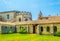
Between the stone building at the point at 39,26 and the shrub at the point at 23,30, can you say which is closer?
the stone building at the point at 39,26

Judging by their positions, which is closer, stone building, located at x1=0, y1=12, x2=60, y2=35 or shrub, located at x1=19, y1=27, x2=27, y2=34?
stone building, located at x1=0, y1=12, x2=60, y2=35

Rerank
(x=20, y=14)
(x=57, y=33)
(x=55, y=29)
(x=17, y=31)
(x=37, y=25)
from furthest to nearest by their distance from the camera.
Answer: (x=20, y=14) < (x=17, y=31) < (x=37, y=25) < (x=55, y=29) < (x=57, y=33)

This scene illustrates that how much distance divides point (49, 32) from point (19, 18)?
1890cm

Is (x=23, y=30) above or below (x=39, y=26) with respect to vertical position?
below

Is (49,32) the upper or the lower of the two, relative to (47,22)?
lower

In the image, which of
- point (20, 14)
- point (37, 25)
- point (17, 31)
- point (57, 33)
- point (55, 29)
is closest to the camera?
point (57, 33)

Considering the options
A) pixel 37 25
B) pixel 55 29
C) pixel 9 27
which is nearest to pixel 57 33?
pixel 55 29

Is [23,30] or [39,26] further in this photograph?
[23,30]

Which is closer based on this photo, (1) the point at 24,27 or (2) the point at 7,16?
(1) the point at 24,27

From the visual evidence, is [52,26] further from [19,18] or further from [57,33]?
[19,18]

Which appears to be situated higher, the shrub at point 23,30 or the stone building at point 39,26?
the stone building at point 39,26

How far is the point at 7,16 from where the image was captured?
202 feet

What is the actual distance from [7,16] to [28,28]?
1579cm

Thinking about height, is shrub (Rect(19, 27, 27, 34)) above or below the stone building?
below
